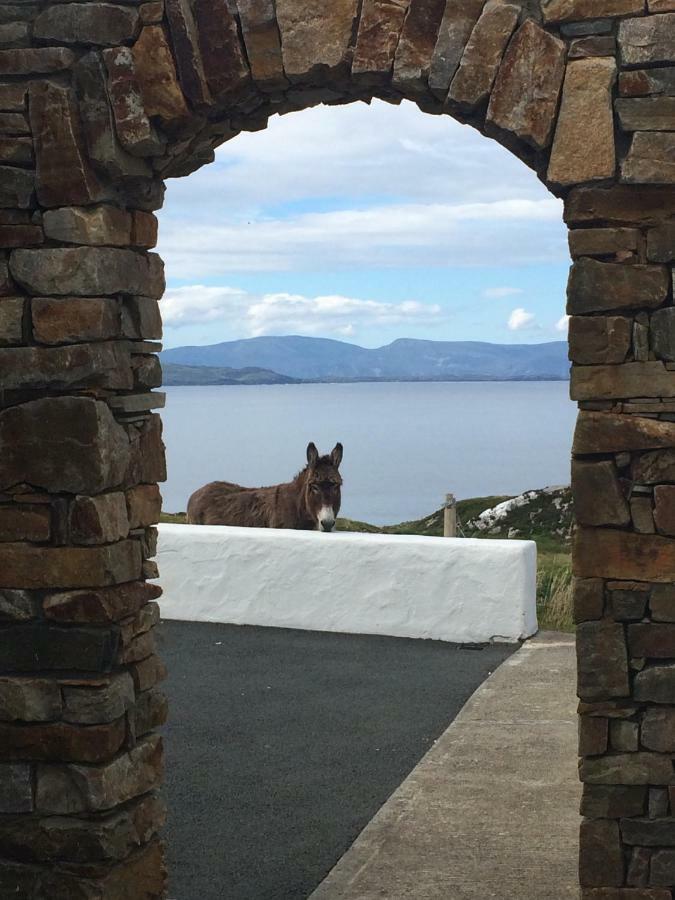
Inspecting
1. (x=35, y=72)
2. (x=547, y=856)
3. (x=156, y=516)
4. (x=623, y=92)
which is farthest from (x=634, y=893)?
(x=35, y=72)

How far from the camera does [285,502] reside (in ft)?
36.1

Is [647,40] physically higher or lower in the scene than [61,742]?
higher

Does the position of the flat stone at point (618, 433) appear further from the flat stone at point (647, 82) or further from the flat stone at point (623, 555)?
the flat stone at point (647, 82)

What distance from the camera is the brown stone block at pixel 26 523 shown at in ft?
14.9

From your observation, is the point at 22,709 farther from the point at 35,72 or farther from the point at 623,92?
the point at 623,92

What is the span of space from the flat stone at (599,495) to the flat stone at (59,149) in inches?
78.6

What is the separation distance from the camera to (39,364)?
4.50 meters

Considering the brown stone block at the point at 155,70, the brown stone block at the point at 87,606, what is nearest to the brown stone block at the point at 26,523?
the brown stone block at the point at 87,606

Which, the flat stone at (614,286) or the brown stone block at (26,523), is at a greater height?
the flat stone at (614,286)

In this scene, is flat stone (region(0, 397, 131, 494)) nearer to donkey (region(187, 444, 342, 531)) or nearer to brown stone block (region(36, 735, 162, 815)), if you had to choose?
brown stone block (region(36, 735, 162, 815))

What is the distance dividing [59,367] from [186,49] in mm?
1221

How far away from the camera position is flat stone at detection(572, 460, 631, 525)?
13.9 feet

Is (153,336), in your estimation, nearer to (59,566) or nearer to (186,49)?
(59,566)

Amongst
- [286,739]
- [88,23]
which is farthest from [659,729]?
[286,739]
